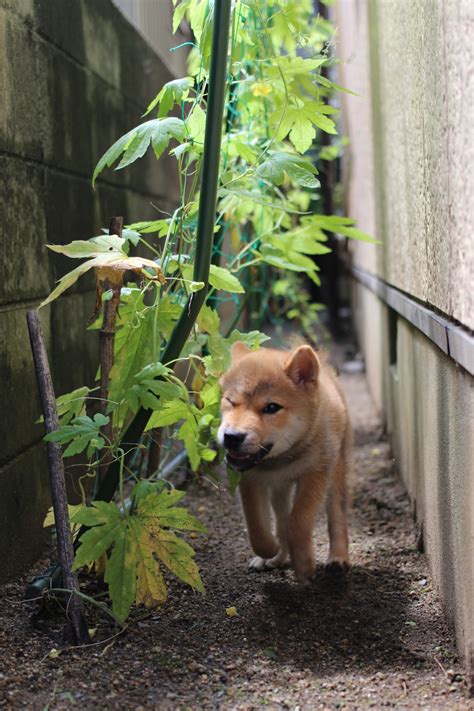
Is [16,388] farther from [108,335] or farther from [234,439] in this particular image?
[234,439]

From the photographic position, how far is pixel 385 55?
17.7 feet

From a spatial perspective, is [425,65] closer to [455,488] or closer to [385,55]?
[455,488]

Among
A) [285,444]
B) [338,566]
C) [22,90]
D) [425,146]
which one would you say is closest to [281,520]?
[338,566]

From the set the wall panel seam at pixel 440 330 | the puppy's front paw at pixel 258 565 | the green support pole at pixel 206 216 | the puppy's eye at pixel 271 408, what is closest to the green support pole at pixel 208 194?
the green support pole at pixel 206 216

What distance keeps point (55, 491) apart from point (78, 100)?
219 centimetres

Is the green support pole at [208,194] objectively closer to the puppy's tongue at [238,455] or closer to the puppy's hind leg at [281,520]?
the puppy's tongue at [238,455]

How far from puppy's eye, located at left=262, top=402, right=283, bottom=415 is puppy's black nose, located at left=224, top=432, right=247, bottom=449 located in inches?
8.2

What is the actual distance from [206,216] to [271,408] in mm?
826

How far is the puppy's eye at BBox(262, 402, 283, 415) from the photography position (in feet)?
11.3

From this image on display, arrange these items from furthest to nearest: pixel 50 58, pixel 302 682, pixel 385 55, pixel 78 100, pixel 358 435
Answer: pixel 358 435, pixel 385 55, pixel 78 100, pixel 50 58, pixel 302 682

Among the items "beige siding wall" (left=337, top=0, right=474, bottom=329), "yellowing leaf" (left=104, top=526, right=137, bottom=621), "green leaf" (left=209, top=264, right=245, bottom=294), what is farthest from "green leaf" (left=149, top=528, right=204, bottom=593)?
"beige siding wall" (left=337, top=0, right=474, bottom=329)

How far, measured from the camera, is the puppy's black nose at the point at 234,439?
127 inches

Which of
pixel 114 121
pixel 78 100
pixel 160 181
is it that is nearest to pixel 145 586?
pixel 78 100

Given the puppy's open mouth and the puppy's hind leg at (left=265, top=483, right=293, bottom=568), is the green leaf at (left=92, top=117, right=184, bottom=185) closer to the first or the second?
the puppy's open mouth
